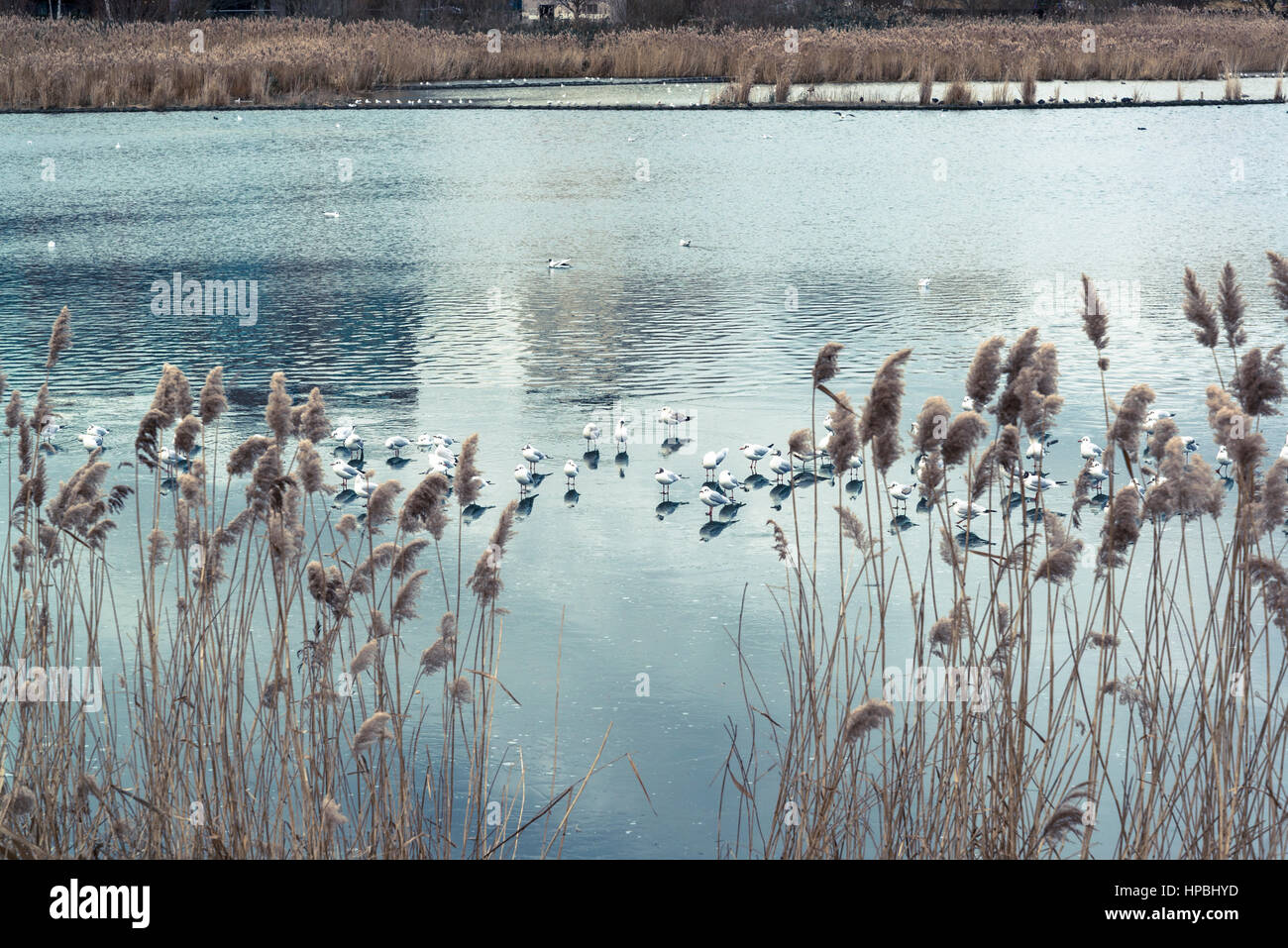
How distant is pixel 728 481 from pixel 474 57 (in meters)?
19.9

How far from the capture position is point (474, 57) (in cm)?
2320

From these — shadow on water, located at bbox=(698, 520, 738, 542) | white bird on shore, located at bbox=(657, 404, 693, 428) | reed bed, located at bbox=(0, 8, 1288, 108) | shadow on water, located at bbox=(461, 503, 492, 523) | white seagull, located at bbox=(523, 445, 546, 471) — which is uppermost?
reed bed, located at bbox=(0, 8, 1288, 108)

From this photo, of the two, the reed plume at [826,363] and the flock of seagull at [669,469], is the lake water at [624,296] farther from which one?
the reed plume at [826,363]

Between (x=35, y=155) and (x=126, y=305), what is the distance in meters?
7.64

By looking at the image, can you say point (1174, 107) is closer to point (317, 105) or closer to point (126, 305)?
point (317, 105)

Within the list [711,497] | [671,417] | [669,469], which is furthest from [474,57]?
[711,497]

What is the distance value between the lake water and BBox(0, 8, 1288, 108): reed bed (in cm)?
305

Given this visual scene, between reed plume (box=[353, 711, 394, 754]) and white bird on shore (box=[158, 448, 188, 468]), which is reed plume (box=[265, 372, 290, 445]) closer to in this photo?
reed plume (box=[353, 711, 394, 754])

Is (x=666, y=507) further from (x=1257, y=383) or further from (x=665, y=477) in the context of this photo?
(x=1257, y=383)

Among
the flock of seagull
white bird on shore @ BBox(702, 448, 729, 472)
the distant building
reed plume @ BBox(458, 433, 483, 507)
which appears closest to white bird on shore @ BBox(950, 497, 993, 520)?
the flock of seagull

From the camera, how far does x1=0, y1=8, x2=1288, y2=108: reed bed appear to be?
62.6 ft

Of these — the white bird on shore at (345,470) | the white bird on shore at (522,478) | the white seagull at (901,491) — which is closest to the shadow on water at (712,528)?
the white seagull at (901,491)

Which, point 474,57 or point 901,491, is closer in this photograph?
point 901,491

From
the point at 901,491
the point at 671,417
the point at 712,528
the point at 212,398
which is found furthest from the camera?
the point at 671,417
